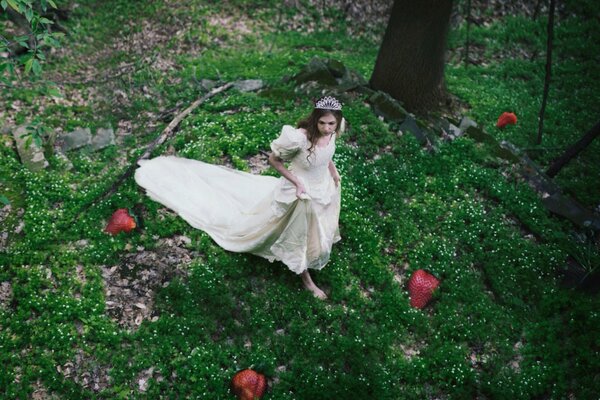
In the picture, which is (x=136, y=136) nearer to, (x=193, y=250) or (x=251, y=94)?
(x=251, y=94)

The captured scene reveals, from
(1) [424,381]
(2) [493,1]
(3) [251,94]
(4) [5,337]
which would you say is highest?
(2) [493,1]

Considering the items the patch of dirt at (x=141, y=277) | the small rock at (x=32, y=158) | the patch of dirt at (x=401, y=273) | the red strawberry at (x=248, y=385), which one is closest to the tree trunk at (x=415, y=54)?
the patch of dirt at (x=401, y=273)

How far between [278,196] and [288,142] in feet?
2.81

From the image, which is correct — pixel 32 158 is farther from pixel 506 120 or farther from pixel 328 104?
pixel 506 120

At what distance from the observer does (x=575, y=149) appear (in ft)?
28.6

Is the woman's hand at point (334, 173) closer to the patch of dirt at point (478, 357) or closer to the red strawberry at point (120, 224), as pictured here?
the patch of dirt at point (478, 357)

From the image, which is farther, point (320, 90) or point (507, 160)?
point (320, 90)

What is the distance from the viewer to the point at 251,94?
10.5 meters

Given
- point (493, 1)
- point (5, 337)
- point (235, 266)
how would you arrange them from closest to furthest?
point (5, 337)
point (235, 266)
point (493, 1)

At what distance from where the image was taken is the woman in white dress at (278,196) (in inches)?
226

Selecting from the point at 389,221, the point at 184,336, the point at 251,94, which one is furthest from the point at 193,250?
the point at 251,94

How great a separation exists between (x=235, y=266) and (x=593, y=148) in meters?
9.16

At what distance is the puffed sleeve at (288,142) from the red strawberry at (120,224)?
3073mm

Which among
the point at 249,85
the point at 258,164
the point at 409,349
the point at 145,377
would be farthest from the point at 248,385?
the point at 249,85
